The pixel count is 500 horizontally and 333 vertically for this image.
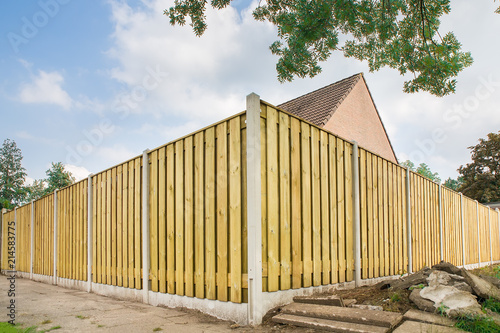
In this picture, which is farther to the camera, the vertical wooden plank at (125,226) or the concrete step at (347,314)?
the vertical wooden plank at (125,226)

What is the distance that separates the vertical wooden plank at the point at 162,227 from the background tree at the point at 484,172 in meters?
32.5

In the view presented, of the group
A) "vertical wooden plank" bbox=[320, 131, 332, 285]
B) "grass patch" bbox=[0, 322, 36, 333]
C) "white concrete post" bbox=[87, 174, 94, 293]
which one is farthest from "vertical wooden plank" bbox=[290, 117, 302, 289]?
"white concrete post" bbox=[87, 174, 94, 293]

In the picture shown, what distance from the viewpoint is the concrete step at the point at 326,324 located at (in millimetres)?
3348

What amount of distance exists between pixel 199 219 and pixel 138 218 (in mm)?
1822

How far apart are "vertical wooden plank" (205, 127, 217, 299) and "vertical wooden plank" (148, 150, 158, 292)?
134cm

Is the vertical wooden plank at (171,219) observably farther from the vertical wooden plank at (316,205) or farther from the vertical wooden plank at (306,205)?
the vertical wooden plank at (316,205)

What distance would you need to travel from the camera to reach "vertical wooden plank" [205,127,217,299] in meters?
4.37

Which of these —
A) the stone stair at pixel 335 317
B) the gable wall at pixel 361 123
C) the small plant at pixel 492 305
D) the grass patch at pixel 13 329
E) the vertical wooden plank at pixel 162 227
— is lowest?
the grass patch at pixel 13 329

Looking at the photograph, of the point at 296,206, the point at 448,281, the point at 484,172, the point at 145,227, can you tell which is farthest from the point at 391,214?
the point at 484,172

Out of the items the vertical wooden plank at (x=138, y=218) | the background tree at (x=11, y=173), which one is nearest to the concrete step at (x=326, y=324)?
the vertical wooden plank at (x=138, y=218)

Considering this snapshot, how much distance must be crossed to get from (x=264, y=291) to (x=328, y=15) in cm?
510

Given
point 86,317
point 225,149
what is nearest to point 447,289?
point 225,149

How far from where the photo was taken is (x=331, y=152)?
532 centimetres

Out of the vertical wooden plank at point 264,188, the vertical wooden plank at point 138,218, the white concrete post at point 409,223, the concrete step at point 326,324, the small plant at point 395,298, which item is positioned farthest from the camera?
the white concrete post at point 409,223
